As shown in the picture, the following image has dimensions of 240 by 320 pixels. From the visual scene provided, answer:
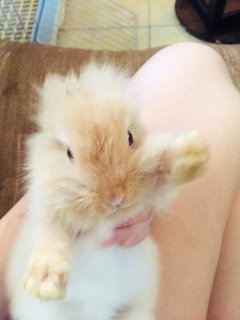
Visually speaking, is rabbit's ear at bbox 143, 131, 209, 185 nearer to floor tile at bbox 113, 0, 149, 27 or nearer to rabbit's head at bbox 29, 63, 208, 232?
rabbit's head at bbox 29, 63, 208, 232

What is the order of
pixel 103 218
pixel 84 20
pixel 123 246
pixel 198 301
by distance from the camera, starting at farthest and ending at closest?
1. pixel 84 20
2. pixel 198 301
3. pixel 123 246
4. pixel 103 218

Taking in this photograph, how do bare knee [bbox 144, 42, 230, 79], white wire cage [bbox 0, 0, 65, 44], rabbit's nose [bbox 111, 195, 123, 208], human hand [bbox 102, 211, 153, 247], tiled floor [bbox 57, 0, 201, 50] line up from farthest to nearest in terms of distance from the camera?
tiled floor [bbox 57, 0, 201, 50] → white wire cage [bbox 0, 0, 65, 44] → bare knee [bbox 144, 42, 230, 79] → human hand [bbox 102, 211, 153, 247] → rabbit's nose [bbox 111, 195, 123, 208]

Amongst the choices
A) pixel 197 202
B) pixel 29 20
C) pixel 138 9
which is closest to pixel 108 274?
pixel 197 202

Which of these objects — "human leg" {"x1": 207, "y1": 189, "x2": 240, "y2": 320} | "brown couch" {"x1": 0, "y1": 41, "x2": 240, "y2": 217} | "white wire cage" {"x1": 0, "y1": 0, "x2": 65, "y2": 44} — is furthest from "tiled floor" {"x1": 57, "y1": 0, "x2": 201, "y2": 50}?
"human leg" {"x1": 207, "y1": 189, "x2": 240, "y2": 320}

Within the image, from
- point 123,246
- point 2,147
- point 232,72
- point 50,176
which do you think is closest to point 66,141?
point 50,176

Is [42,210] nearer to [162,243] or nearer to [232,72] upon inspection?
[162,243]
